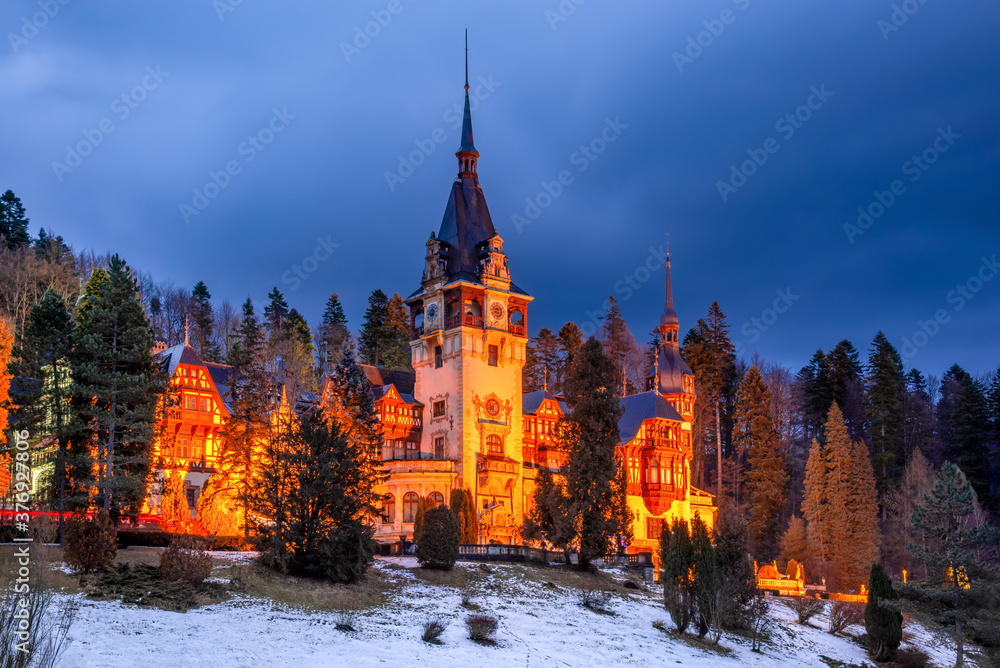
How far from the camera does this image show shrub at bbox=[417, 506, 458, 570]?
139ft

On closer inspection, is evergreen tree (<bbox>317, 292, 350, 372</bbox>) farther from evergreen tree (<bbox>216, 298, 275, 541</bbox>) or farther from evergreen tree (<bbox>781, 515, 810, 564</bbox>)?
evergreen tree (<bbox>781, 515, 810, 564</bbox>)

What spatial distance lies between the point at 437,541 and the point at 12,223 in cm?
6999

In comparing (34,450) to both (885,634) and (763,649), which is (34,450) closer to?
(763,649)

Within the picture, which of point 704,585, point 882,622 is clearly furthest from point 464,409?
point 882,622

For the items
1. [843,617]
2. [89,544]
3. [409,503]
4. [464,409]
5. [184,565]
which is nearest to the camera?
[89,544]

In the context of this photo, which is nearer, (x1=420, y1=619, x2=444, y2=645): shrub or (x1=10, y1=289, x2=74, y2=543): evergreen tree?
(x1=420, y1=619, x2=444, y2=645): shrub

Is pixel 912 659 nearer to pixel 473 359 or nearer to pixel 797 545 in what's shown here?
pixel 797 545

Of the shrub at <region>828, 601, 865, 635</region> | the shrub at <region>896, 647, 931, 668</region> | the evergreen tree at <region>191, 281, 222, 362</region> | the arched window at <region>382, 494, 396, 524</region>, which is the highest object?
the evergreen tree at <region>191, 281, 222, 362</region>

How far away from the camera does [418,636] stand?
1227 inches

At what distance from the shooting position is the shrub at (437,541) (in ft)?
139

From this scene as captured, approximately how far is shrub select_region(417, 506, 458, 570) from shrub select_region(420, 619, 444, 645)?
10075 mm

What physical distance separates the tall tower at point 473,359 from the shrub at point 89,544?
109 ft

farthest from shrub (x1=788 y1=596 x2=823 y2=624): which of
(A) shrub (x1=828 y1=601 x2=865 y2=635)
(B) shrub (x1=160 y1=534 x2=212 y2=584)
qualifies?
(B) shrub (x1=160 y1=534 x2=212 y2=584)

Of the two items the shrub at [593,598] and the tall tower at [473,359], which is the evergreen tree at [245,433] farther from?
the shrub at [593,598]
